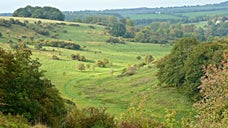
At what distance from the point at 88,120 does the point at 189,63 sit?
1233 inches

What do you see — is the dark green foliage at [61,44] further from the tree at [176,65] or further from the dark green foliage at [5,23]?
the tree at [176,65]

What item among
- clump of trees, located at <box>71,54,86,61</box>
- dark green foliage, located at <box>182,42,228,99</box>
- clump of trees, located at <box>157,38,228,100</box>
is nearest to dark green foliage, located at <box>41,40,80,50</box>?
clump of trees, located at <box>71,54,86,61</box>

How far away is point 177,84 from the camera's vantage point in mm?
62031

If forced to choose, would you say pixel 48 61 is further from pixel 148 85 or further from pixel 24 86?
pixel 24 86

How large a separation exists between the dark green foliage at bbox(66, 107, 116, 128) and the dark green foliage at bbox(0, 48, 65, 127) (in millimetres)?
894

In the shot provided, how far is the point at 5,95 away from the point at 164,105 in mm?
32325

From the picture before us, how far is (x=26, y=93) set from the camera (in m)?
29.0

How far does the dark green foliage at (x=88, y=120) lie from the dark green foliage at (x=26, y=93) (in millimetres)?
894

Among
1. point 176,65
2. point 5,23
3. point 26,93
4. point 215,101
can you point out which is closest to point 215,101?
point 215,101

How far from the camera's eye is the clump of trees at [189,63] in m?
56.8

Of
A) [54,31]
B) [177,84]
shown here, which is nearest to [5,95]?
[177,84]

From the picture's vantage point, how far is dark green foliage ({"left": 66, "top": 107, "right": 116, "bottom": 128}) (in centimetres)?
3107

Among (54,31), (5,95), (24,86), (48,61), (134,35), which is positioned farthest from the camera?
(134,35)

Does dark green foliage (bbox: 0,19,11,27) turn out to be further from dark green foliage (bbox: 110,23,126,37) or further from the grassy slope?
dark green foliage (bbox: 110,23,126,37)
